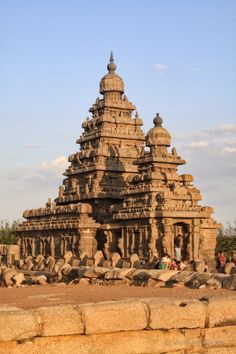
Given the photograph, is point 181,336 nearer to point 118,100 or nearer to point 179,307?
point 179,307

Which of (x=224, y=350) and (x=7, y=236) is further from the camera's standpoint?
(x=7, y=236)

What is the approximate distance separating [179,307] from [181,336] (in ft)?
1.23

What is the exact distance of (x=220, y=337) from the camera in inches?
331

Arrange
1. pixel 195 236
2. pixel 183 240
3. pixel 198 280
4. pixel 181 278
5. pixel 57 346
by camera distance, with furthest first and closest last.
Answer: pixel 183 240 → pixel 195 236 → pixel 181 278 → pixel 198 280 → pixel 57 346

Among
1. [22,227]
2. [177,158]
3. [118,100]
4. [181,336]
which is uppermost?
[118,100]

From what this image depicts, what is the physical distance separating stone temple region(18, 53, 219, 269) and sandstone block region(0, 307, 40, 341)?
20431 mm

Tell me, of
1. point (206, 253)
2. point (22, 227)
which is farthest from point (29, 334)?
point (22, 227)

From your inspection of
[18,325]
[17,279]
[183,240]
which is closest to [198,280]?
[17,279]

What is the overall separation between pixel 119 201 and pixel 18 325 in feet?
99.9

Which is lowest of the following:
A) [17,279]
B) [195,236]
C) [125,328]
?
[125,328]

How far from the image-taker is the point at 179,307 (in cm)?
822

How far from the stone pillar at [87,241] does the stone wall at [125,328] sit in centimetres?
2648

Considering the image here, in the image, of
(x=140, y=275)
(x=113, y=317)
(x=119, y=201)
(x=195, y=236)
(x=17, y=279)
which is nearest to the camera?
(x=113, y=317)

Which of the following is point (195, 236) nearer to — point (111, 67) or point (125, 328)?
point (111, 67)
